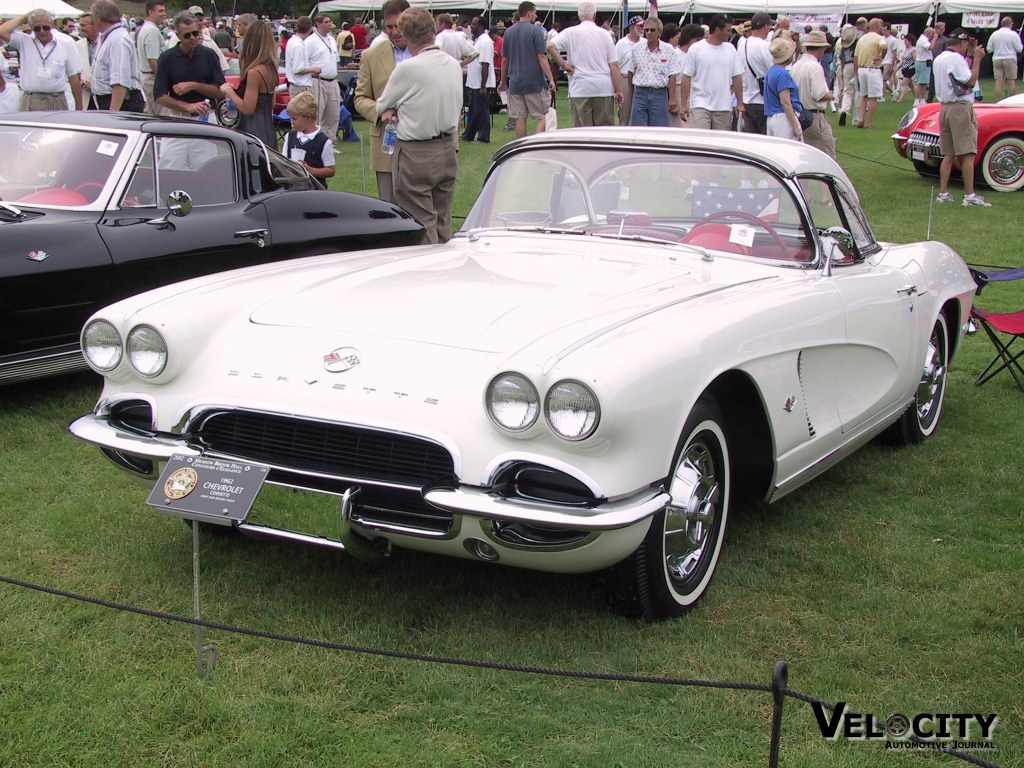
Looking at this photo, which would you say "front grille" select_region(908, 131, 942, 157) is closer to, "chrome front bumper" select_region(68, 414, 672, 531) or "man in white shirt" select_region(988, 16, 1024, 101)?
"man in white shirt" select_region(988, 16, 1024, 101)

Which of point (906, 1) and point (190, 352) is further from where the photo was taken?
point (906, 1)

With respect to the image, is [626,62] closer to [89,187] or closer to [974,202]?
[974,202]

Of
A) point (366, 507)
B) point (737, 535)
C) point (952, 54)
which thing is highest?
point (952, 54)

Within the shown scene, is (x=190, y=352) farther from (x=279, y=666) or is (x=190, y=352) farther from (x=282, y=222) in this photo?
(x=282, y=222)

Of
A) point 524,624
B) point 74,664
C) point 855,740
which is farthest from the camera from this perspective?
point 524,624

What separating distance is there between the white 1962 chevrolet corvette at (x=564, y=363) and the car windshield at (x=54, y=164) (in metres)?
1.82

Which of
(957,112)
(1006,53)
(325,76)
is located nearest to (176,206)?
(325,76)

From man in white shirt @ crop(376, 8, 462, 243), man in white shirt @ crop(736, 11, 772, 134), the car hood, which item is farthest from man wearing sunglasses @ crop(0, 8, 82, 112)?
the car hood

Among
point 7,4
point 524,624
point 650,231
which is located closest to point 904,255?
point 650,231

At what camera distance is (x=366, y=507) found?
3.16m

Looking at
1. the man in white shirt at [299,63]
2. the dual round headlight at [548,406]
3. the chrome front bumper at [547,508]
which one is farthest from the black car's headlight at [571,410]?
the man in white shirt at [299,63]

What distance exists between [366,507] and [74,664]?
3.01ft

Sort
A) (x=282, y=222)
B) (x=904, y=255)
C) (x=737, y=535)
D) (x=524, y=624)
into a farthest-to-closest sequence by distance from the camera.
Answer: (x=282, y=222) < (x=904, y=255) < (x=737, y=535) < (x=524, y=624)

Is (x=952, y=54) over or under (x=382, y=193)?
over
